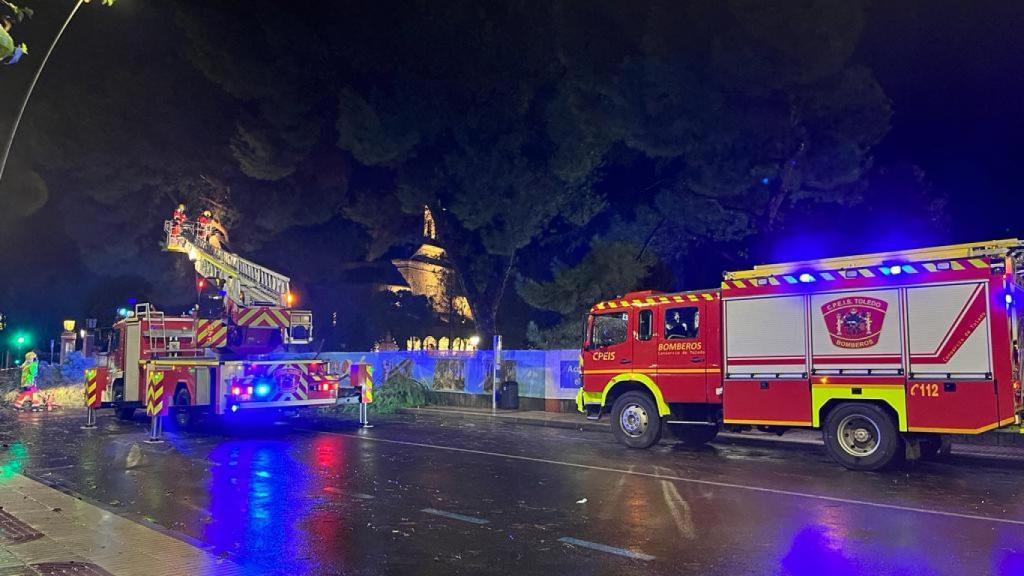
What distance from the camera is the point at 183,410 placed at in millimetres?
15984

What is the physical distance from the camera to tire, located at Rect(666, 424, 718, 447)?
44.0ft

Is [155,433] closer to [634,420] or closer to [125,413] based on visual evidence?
[125,413]

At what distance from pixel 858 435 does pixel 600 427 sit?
7.02m

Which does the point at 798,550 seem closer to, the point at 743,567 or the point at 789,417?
the point at 743,567

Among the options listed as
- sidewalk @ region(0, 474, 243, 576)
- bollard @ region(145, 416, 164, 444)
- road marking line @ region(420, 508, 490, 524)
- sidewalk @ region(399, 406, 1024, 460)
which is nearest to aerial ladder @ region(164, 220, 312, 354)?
bollard @ region(145, 416, 164, 444)

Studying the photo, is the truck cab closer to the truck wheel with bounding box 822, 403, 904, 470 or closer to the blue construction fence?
the truck wheel with bounding box 822, 403, 904, 470

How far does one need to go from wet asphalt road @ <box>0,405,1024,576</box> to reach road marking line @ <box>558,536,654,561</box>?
0.7 inches

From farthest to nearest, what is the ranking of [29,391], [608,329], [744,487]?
[29,391] < [608,329] < [744,487]

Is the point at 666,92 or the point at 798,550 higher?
the point at 666,92

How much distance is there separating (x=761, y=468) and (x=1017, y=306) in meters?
4.21

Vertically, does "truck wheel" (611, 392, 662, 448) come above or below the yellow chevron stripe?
below

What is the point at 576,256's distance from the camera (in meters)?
26.2

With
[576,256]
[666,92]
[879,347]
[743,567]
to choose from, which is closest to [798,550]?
[743,567]

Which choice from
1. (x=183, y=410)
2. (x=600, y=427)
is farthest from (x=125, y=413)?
(x=600, y=427)
